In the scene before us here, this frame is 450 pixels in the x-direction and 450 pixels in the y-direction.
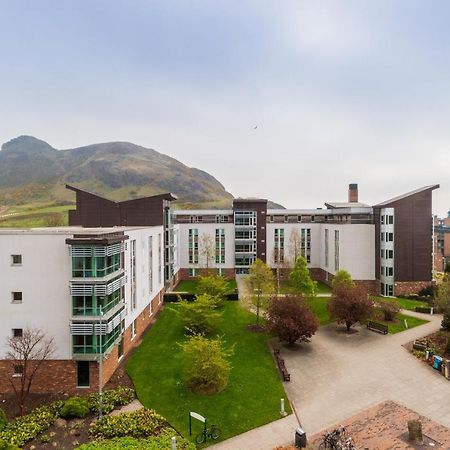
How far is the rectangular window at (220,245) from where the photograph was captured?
212ft

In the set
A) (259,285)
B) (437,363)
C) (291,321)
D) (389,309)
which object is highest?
(259,285)

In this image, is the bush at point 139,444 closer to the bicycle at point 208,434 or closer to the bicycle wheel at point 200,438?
the bicycle wheel at point 200,438

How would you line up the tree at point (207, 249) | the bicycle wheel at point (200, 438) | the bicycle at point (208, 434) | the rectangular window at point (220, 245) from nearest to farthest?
the bicycle wheel at point (200, 438) < the bicycle at point (208, 434) < the tree at point (207, 249) < the rectangular window at point (220, 245)

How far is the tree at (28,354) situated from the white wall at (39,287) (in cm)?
48

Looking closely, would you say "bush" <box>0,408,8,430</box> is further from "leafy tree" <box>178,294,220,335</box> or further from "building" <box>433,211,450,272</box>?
"building" <box>433,211,450,272</box>

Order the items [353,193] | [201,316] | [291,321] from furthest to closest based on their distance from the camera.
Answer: [353,193], [201,316], [291,321]

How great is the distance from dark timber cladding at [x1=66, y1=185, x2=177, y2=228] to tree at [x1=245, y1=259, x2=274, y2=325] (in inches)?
633

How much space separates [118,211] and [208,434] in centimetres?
3611

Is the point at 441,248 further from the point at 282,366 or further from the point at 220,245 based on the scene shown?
the point at 282,366

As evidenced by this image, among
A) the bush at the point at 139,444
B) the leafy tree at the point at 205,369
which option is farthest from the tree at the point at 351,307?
the bush at the point at 139,444

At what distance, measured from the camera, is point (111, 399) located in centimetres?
2369

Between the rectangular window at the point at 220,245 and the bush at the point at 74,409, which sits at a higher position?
the rectangular window at the point at 220,245

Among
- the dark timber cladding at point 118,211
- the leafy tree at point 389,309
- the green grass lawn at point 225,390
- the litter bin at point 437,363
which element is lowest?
the green grass lawn at point 225,390

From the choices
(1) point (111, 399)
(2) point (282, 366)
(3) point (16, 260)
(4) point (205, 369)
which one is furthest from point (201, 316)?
(3) point (16, 260)
